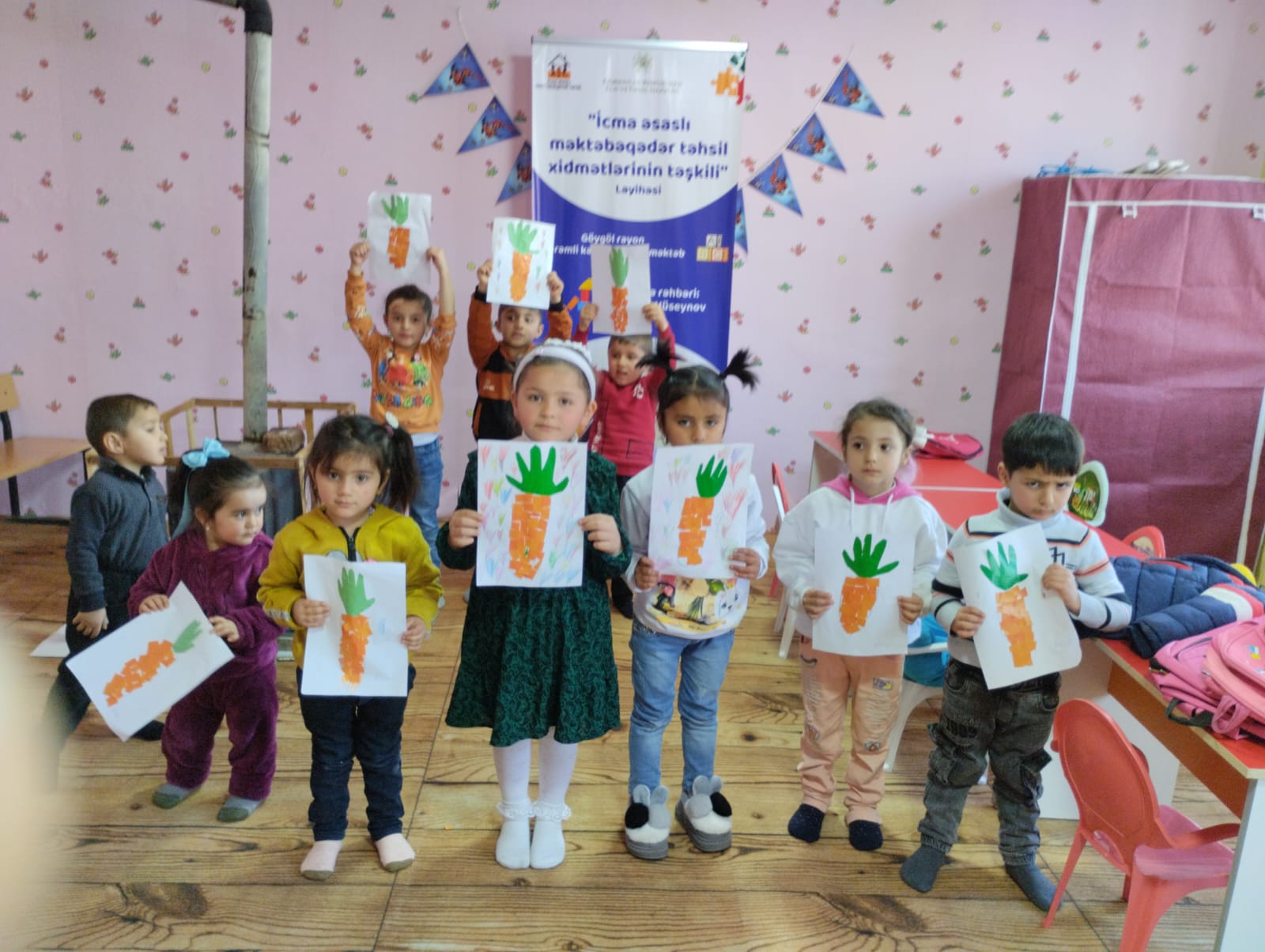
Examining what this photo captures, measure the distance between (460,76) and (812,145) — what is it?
1.50 metres

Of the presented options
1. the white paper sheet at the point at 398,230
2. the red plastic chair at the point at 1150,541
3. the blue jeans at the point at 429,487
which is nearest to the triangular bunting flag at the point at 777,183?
the white paper sheet at the point at 398,230

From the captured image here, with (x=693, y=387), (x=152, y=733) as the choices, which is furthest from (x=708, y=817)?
(x=152, y=733)

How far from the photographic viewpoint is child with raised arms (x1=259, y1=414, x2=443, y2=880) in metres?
1.69

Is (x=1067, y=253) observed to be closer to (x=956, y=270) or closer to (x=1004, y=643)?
(x=956, y=270)

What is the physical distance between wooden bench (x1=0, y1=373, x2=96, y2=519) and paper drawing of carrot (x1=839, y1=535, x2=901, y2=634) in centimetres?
293

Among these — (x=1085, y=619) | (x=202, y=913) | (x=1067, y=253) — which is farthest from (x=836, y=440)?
(x=202, y=913)

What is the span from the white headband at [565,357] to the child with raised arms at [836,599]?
537 mm

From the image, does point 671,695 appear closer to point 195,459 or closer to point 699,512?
point 699,512

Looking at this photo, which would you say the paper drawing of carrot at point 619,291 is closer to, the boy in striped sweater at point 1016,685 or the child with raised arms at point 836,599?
the child with raised arms at point 836,599

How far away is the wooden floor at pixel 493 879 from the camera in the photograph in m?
1.73

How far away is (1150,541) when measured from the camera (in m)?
2.35

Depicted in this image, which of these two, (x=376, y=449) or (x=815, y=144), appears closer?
(x=376, y=449)

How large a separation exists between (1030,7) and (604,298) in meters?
2.47

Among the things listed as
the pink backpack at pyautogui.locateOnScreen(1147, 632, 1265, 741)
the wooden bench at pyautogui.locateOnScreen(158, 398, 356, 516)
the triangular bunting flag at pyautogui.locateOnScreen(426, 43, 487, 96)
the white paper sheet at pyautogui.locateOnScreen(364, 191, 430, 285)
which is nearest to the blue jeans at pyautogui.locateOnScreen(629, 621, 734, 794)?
the pink backpack at pyautogui.locateOnScreen(1147, 632, 1265, 741)
